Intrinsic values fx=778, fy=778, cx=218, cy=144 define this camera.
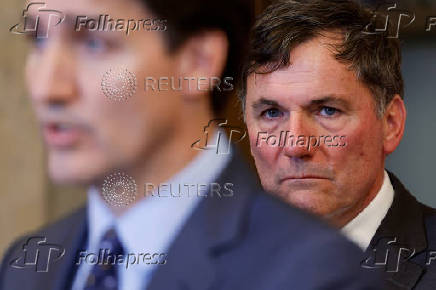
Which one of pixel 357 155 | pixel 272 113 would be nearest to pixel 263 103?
pixel 272 113

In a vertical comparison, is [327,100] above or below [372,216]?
above

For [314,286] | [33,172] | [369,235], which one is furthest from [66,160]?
[369,235]

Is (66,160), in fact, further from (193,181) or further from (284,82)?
(284,82)

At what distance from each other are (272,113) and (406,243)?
9.2 inches

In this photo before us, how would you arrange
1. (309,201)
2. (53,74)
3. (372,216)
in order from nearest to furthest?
(53,74)
(309,201)
(372,216)

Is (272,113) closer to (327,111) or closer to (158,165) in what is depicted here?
(327,111)

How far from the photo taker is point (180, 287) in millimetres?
618

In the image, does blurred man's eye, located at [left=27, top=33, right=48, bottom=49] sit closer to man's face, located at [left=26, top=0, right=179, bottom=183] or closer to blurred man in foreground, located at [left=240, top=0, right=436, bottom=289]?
man's face, located at [left=26, top=0, right=179, bottom=183]

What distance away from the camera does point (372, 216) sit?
2.78ft

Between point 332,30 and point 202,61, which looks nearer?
point 202,61

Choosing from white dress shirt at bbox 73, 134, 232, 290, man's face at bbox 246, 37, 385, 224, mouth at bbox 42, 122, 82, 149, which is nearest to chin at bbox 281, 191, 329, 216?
man's face at bbox 246, 37, 385, 224

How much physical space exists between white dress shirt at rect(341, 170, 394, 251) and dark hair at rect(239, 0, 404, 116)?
0.34ft

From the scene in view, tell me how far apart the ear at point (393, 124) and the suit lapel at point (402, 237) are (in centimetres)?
3

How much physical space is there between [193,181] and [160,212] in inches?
1.5
